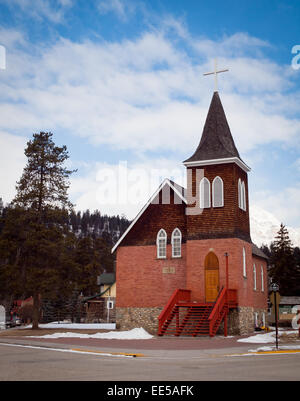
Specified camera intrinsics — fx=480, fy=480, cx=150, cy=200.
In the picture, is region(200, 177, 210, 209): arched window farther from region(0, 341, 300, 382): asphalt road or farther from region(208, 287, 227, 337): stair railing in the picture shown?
region(0, 341, 300, 382): asphalt road

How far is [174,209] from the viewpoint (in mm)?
32312

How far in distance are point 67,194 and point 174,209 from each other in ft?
33.5

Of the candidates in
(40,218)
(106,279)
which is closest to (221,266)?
(40,218)

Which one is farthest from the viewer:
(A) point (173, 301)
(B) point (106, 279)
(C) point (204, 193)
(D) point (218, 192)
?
(B) point (106, 279)

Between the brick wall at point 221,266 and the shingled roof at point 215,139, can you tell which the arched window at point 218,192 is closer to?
the shingled roof at point 215,139

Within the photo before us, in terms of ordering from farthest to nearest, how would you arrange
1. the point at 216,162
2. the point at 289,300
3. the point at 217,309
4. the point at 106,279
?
the point at 106,279 → the point at 289,300 → the point at 216,162 → the point at 217,309

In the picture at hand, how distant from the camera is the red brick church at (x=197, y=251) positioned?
28.8 metres

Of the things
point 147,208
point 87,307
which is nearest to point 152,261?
point 147,208

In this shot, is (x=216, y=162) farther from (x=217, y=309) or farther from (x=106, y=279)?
(x=106, y=279)

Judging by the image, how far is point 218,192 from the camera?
101ft

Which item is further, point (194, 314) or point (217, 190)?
point (217, 190)

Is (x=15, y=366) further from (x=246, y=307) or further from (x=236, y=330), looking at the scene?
(x=246, y=307)

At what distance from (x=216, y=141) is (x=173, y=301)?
36.5 feet

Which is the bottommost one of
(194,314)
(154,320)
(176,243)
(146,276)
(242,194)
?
(154,320)
